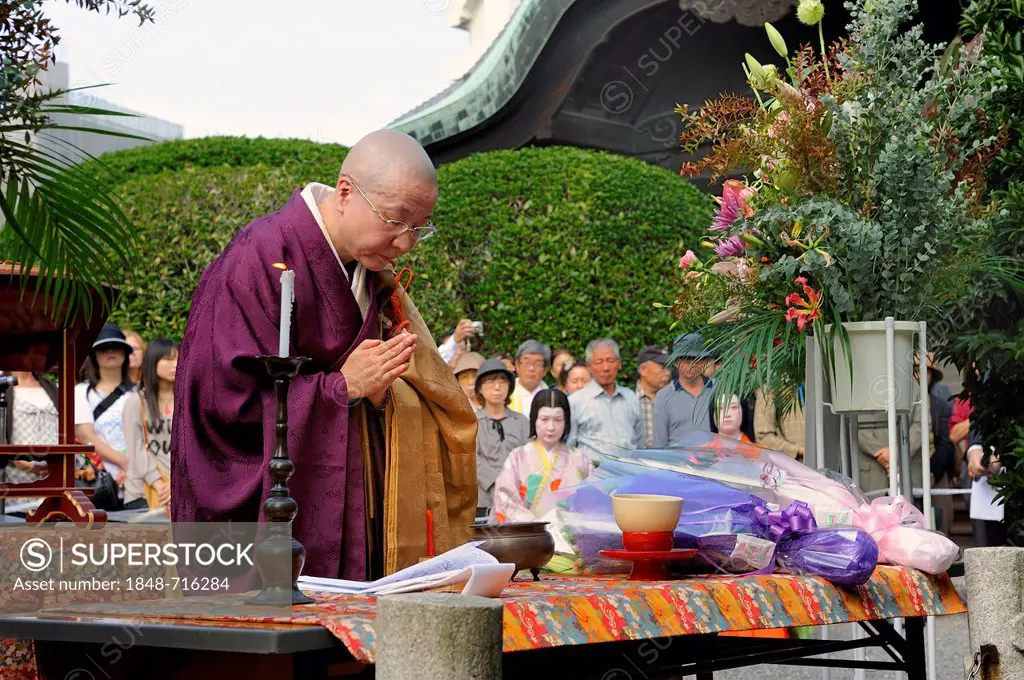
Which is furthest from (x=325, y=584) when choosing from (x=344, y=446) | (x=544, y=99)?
(x=544, y=99)

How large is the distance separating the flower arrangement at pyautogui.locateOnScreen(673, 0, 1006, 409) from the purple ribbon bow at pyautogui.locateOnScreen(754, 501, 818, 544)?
3.32ft

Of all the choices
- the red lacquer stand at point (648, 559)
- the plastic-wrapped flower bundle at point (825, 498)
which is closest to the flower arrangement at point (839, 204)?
the plastic-wrapped flower bundle at point (825, 498)

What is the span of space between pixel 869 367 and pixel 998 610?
0.86 metres

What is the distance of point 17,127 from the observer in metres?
3.63

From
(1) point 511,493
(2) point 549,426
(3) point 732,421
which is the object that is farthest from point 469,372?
(1) point 511,493

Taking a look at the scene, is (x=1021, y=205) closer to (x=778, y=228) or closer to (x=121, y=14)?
(x=778, y=228)

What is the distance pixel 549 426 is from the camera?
685cm

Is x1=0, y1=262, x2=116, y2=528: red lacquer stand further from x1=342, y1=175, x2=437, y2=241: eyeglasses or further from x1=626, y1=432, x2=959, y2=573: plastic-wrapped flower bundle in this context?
x1=626, y1=432, x2=959, y2=573: plastic-wrapped flower bundle

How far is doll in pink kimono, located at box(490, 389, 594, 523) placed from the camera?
5.93 m

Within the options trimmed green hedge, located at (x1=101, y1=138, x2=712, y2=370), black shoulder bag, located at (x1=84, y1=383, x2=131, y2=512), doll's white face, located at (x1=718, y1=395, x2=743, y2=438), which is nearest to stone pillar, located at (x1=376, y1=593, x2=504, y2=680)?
black shoulder bag, located at (x1=84, y1=383, x2=131, y2=512)

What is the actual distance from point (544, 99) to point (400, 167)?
377 inches

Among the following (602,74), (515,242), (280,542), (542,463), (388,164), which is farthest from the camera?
(602,74)

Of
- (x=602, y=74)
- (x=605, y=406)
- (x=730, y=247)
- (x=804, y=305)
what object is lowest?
(x=605, y=406)

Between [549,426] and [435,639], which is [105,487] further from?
[435,639]
